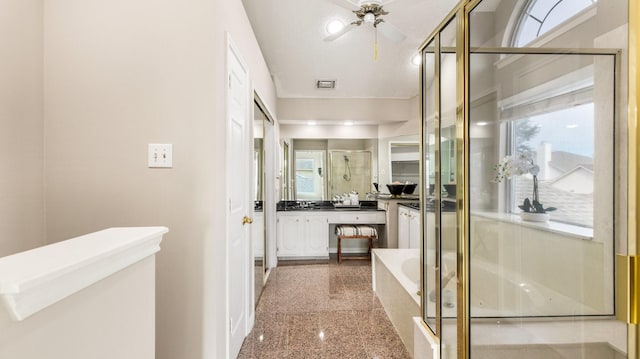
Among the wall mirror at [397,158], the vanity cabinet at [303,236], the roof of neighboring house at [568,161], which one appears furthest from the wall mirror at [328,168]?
the roof of neighboring house at [568,161]

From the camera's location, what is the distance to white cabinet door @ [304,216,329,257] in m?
4.24

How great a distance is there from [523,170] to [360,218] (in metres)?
3.05

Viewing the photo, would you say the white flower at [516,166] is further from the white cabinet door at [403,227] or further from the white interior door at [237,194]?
the white cabinet door at [403,227]

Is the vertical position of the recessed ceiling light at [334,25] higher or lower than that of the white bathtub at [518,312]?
higher

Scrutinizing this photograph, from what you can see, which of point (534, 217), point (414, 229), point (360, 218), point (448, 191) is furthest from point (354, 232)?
point (534, 217)

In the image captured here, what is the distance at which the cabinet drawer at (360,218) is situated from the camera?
4289 millimetres

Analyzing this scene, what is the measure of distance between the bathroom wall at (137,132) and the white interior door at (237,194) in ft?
0.80

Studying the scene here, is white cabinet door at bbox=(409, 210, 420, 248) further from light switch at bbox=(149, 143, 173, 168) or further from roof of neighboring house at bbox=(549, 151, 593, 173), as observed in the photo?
light switch at bbox=(149, 143, 173, 168)

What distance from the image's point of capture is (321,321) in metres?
2.40

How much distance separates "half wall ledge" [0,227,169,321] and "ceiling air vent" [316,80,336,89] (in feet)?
11.1

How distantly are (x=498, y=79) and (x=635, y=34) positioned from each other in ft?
2.40

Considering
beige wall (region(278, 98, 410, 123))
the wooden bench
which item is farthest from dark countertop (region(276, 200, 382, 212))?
beige wall (region(278, 98, 410, 123))

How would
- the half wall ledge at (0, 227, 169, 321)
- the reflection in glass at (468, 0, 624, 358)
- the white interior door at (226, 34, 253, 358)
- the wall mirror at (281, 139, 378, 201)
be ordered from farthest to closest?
the wall mirror at (281, 139, 378, 201) → the white interior door at (226, 34, 253, 358) → the reflection in glass at (468, 0, 624, 358) → the half wall ledge at (0, 227, 169, 321)

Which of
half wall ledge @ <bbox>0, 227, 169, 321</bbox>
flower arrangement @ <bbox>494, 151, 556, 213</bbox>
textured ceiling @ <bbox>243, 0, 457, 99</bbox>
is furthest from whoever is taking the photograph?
textured ceiling @ <bbox>243, 0, 457, 99</bbox>
